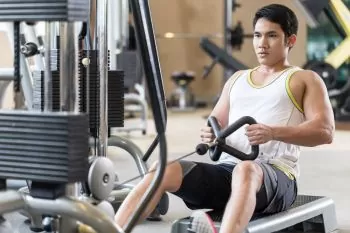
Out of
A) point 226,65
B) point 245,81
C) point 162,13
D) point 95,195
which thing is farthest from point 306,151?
point 162,13

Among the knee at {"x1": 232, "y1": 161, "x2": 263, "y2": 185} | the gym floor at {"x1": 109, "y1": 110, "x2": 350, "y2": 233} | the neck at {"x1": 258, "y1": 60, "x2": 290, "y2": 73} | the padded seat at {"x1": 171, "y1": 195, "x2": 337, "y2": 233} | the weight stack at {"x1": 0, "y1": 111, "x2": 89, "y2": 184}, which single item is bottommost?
the gym floor at {"x1": 109, "y1": 110, "x2": 350, "y2": 233}

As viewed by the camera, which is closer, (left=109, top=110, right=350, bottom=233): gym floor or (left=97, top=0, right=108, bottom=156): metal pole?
(left=97, top=0, right=108, bottom=156): metal pole

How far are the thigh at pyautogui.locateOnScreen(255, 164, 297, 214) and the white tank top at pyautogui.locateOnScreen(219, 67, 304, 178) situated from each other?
49mm

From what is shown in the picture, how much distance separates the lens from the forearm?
242 cm

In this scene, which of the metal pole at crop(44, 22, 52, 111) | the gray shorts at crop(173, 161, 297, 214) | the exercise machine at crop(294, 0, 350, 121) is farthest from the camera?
the exercise machine at crop(294, 0, 350, 121)

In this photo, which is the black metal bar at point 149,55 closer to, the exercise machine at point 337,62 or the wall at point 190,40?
the exercise machine at point 337,62

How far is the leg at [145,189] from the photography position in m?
2.26

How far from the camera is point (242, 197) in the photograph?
2.26 meters

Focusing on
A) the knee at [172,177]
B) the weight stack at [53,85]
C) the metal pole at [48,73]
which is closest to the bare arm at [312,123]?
the knee at [172,177]

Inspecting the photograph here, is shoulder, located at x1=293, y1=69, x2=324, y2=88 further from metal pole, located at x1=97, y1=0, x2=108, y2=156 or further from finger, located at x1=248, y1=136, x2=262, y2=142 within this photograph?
metal pole, located at x1=97, y1=0, x2=108, y2=156

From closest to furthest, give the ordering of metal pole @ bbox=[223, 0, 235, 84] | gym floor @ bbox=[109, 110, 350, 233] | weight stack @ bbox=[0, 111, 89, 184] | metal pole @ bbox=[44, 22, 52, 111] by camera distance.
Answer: weight stack @ bbox=[0, 111, 89, 184] → metal pole @ bbox=[44, 22, 52, 111] → gym floor @ bbox=[109, 110, 350, 233] → metal pole @ bbox=[223, 0, 235, 84]

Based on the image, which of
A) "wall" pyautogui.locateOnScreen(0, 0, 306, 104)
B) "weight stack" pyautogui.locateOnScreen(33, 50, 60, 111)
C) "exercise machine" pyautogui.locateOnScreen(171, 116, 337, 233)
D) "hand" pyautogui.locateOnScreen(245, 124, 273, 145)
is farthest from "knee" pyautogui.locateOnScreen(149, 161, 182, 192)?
"wall" pyautogui.locateOnScreen(0, 0, 306, 104)

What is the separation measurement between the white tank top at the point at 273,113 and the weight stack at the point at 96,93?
0.44 metres

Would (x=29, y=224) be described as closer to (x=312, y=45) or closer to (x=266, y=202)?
(x=266, y=202)
